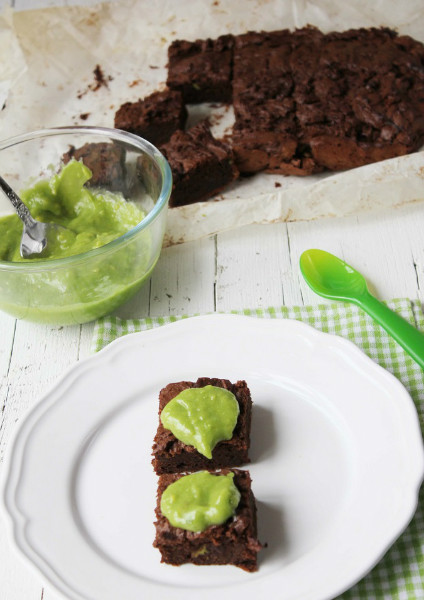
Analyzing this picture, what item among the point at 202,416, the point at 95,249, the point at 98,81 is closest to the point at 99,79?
the point at 98,81

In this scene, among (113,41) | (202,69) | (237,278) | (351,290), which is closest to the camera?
(351,290)

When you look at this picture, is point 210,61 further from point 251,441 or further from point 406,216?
point 251,441

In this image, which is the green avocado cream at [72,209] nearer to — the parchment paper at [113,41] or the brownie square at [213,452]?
the parchment paper at [113,41]

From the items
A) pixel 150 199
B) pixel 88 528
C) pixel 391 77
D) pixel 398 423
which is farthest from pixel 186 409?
pixel 391 77

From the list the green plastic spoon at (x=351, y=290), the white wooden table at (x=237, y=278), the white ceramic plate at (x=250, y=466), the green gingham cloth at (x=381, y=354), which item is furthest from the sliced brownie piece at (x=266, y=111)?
the white ceramic plate at (x=250, y=466)

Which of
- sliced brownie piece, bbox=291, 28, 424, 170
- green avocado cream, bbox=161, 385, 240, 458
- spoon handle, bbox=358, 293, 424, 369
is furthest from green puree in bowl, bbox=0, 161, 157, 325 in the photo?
sliced brownie piece, bbox=291, 28, 424, 170

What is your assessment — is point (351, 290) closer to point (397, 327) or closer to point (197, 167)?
point (397, 327)

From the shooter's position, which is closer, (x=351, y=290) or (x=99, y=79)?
(x=351, y=290)
